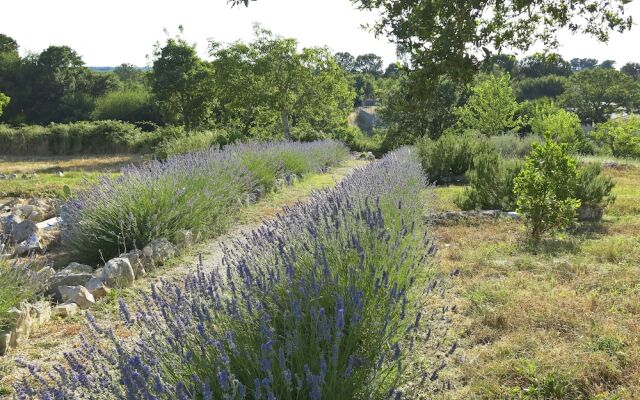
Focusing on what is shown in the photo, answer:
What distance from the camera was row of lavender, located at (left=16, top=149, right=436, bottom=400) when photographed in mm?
1896

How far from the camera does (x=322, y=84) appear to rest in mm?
21344

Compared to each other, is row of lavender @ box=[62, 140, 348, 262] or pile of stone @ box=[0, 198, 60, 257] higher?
row of lavender @ box=[62, 140, 348, 262]

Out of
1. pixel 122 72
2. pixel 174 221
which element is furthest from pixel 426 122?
pixel 122 72

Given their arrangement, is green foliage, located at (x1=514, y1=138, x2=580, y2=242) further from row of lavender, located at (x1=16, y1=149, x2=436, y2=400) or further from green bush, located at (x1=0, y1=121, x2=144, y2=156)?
green bush, located at (x1=0, y1=121, x2=144, y2=156)

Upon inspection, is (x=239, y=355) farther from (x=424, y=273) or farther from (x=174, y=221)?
(x=174, y=221)

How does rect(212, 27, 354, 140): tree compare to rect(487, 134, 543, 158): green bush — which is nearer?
rect(487, 134, 543, 158): green bush

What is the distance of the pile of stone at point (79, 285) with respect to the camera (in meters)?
3.55

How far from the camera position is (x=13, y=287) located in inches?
147

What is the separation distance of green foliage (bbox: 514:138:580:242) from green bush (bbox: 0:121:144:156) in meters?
21.6

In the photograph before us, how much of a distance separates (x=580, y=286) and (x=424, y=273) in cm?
136

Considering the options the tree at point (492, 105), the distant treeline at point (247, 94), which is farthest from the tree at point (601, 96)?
the tree at point (492, 105)

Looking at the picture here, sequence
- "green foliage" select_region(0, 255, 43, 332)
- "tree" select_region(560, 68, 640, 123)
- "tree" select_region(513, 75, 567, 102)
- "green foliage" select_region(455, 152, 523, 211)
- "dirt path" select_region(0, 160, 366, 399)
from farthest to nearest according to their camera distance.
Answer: "tree" select_region(513, 75, 567, 102) < "tree" select_region(560, 68, 640, 123) < "green foliage" select_region(455, 152, 523, 211) < "green foliage" select_region(0, 255, 43, 332) < "dirt path" select_region(0, 160, 366, 399)

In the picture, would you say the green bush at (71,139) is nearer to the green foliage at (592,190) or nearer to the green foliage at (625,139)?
the green foliage at (592,190)

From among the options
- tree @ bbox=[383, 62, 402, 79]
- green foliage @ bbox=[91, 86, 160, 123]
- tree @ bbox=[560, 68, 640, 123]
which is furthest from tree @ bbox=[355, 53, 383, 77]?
green foliage @ bbox=[91, 86, 160, 123]
